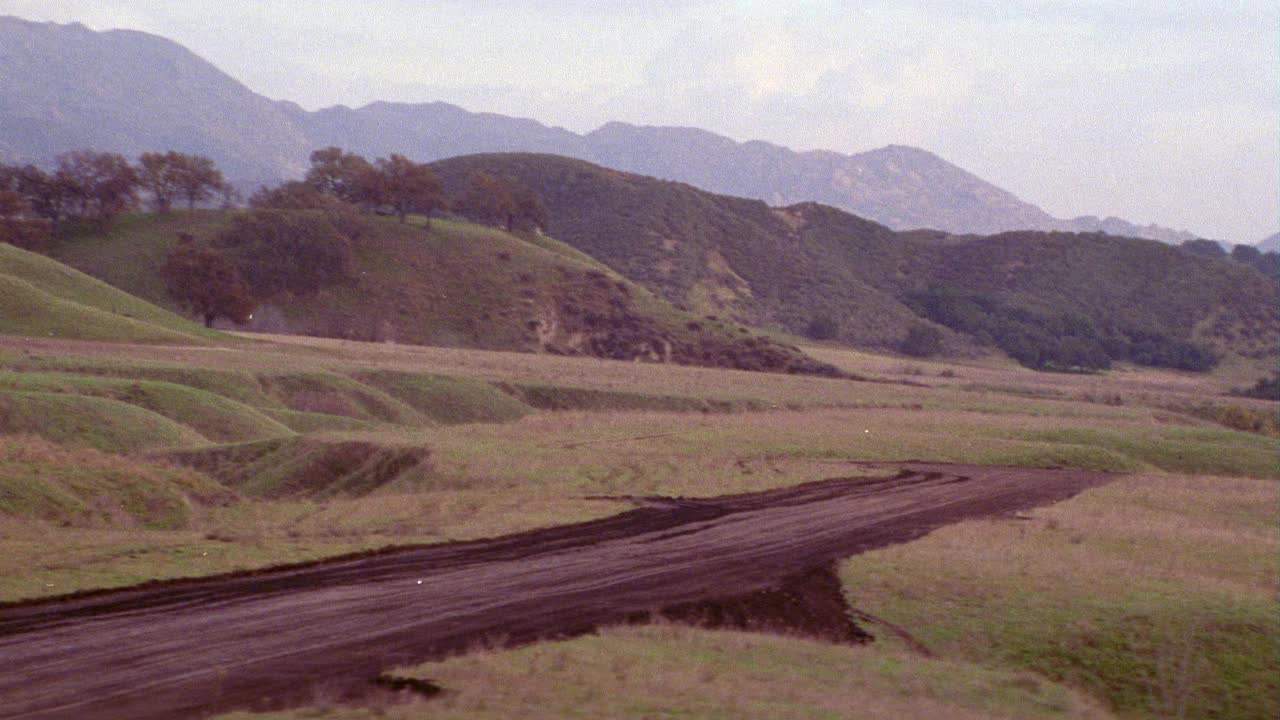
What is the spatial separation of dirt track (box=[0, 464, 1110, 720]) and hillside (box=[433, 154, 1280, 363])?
3863 inches

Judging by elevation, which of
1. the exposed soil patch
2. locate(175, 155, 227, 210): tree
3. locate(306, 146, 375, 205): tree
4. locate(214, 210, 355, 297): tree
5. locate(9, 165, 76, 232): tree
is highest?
locate(306, 146, 375, 205): tree

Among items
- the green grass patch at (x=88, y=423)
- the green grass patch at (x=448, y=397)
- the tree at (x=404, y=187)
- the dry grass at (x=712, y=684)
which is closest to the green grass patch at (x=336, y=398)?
the green grass patch at (x=448, y=397)

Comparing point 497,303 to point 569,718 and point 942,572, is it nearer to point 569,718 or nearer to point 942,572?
point 942,572

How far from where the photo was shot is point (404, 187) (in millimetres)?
106000

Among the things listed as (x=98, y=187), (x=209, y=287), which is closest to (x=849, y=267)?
(x=98, y=187)

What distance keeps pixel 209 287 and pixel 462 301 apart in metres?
21.3

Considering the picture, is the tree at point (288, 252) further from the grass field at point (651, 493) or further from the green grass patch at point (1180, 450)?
the green grass patch at point (1180, 450)

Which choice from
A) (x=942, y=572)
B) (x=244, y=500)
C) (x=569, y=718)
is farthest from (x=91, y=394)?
(x=569, y=718)

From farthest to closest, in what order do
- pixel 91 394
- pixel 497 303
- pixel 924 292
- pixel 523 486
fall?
pixel 924 292 < pixel 497 303 < pixel 91 394 < pixel 523 486

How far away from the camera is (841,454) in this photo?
3759 cm

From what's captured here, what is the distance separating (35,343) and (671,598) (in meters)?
39.9

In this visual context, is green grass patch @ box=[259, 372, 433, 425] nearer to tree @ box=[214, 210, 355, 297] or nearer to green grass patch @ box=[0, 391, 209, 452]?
green grass patch @ box=[0, 391, 209, 452]

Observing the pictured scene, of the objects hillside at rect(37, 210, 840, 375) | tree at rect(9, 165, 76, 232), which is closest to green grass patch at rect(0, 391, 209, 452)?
hillside at rect(37, 210, 840, 375)

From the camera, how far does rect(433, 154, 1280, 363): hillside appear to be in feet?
426
